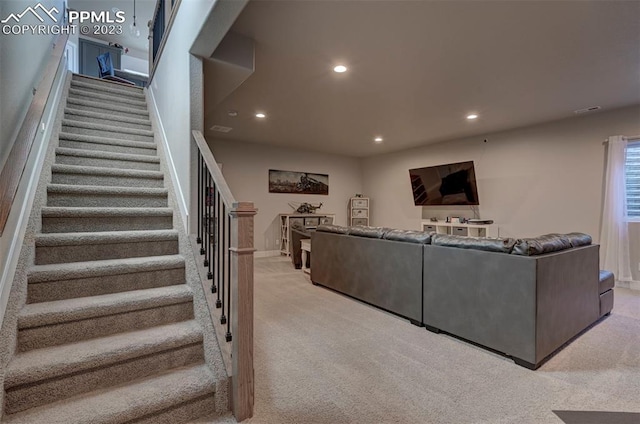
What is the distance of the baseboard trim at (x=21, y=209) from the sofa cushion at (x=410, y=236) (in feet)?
9.23

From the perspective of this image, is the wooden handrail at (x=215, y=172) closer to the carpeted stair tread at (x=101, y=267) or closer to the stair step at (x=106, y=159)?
the carpeted stair tread at (x=101, y=267)

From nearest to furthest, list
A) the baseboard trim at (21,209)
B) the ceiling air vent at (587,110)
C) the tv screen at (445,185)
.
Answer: the baseboard trim at (21,209), the ceiling air vent at (587,110), the tv screen at (445,185)

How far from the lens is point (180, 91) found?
271 centimetres

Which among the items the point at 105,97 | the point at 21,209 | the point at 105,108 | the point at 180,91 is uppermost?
the point at 105,97

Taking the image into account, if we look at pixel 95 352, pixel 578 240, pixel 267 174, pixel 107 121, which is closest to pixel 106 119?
pixel 107 121

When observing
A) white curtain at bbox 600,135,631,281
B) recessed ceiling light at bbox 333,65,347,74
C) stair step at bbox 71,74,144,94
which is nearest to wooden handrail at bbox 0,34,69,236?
stair step at bbox 71,74,144,94

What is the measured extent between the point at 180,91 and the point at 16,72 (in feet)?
3.36

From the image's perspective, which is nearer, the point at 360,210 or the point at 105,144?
the point at 105,144

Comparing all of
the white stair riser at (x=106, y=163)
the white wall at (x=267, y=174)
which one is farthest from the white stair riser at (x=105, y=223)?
the white wall at (x=267, y=174)

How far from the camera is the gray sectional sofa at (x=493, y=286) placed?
2195mm

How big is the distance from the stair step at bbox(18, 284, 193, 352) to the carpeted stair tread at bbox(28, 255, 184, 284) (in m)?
0.14

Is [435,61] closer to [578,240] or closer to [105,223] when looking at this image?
[578,240]

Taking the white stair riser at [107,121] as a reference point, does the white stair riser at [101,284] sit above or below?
below

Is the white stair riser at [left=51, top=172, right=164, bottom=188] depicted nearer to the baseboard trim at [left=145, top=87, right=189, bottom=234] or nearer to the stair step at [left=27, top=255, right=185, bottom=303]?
the baseboard trim at [left=145, top=87, right=189, bottom=234]
